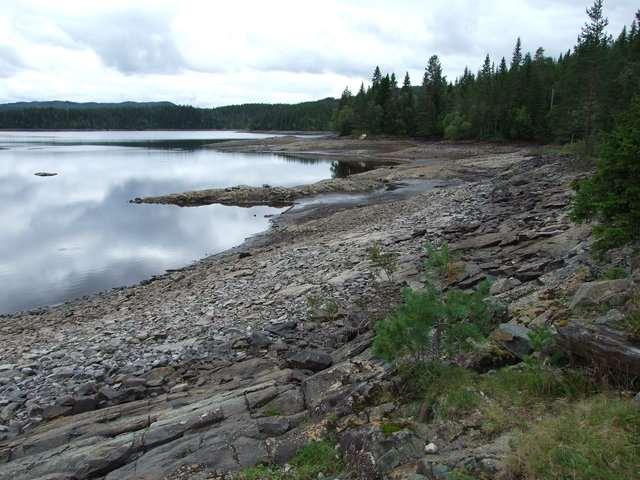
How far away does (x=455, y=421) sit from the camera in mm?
6043

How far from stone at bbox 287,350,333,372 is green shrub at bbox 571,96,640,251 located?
5.96 m

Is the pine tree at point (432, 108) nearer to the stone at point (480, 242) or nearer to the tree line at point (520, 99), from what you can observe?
the tree line at point (520, 99)

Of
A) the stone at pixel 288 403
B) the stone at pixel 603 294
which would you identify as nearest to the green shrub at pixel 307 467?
the stone at pixel 288 403

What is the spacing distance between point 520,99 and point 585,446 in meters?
87.2

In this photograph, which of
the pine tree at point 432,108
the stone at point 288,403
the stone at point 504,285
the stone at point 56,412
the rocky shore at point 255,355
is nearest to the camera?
the rocky shore at point 255,355

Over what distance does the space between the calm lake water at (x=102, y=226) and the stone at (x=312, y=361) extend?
15349mm

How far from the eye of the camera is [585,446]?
479 cm

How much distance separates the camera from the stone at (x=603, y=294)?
729 centimetres

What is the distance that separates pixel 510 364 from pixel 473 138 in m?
88.7

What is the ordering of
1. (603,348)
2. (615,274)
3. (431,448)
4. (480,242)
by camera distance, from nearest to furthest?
(431,448) < (603,348) < (615,274) < (480,242)

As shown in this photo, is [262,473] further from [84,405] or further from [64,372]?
[64,372]

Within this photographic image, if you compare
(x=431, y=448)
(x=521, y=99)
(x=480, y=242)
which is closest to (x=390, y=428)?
(x=431, y=448)

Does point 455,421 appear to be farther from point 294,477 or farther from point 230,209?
point 230,209

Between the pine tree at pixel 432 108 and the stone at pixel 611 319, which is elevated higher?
the pine tree at pixel 432 108
